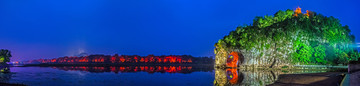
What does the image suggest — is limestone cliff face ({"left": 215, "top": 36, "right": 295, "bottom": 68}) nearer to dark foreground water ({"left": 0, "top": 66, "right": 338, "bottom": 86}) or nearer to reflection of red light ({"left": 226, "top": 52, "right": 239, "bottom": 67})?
reflection of red light ({"left": 226, "top": 52, "right": 239, "bottom": 67})

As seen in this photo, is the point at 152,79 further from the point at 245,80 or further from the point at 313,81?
the point at 313,81

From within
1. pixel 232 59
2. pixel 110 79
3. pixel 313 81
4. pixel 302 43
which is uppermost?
pixel 302 43

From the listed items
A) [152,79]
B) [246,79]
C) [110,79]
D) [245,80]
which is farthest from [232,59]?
[110,79]

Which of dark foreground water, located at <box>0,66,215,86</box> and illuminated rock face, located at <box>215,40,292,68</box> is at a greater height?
illuminated rock face, located at <box>215,40,292,68</box>

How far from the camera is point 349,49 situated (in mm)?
31891

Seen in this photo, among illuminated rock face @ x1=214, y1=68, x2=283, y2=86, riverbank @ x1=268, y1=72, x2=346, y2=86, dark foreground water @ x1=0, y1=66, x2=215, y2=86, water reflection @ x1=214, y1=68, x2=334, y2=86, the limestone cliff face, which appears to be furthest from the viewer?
the limestone cliff face

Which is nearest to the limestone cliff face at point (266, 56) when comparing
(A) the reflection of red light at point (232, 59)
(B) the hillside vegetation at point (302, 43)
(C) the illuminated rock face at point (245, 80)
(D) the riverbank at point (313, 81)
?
(B) the hillside vegetation at point (302, 43)

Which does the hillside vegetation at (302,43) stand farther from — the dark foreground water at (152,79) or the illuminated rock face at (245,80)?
the illuminated rock face at (245,80)

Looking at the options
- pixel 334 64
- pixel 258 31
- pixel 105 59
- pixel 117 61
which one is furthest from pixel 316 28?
pixel 105 59

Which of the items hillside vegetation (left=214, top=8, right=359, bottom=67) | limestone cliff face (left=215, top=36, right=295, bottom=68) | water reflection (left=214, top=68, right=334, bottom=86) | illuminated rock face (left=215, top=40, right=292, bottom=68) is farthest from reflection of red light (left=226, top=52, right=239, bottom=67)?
water reflection (left=214, top=68, right=334, bottom=86)

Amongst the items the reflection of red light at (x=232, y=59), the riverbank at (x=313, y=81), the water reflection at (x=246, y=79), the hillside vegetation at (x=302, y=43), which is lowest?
the water reflection at (x=246, y=79)

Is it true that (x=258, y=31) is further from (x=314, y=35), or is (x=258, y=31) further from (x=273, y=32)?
(x=314, y=35)

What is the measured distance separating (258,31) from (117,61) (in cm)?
9944

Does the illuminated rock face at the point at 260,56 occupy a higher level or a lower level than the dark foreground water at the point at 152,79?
higher
